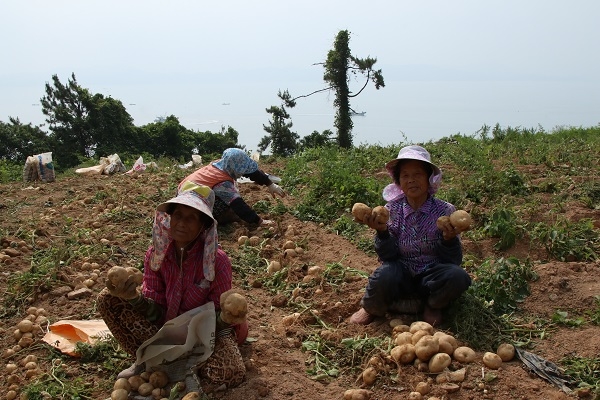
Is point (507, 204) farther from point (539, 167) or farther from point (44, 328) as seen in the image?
point (44, 328)

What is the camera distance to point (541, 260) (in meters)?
4.41

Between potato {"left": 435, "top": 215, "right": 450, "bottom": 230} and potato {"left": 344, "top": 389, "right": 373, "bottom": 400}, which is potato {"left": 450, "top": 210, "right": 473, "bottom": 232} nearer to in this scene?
potato {"left": 435, "top": 215, "right": 450, "bottom": 230}

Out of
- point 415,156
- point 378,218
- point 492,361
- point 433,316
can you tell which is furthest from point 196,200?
point 492,361

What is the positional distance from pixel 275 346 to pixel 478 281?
53.9 inches

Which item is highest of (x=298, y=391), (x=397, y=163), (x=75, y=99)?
(x=75, y=99)

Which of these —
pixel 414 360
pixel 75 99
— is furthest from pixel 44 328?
pixel 75 99

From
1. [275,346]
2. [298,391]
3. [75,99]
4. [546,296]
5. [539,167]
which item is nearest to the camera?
[298,391]

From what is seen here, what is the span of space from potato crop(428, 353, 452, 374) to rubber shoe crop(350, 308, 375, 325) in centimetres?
74

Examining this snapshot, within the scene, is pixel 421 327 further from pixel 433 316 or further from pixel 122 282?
pixel 122 282

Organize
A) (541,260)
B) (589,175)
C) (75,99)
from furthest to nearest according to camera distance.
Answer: (75,99) < (589,175) < (541,260)

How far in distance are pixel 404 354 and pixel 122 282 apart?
4.64 ft

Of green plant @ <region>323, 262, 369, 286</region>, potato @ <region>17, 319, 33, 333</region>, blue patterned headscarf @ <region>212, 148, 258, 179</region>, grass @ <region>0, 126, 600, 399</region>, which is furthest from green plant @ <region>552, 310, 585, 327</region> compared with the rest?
potato @ <region>17, 319, 33, 333</region>

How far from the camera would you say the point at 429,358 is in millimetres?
2898

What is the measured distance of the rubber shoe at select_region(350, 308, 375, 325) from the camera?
3555 millimetres
